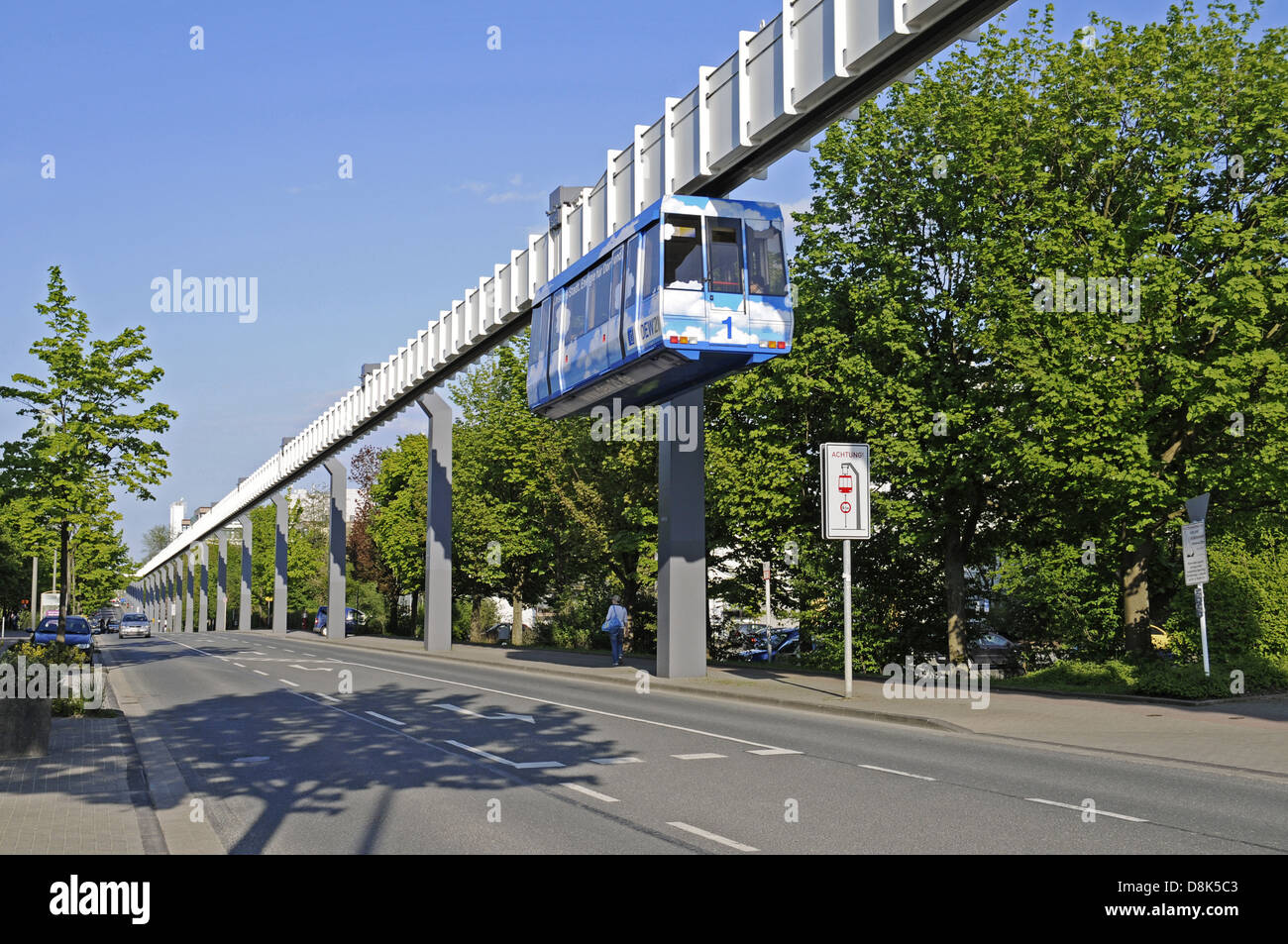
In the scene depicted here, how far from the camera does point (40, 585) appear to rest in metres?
101

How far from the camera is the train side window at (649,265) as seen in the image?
1872cm

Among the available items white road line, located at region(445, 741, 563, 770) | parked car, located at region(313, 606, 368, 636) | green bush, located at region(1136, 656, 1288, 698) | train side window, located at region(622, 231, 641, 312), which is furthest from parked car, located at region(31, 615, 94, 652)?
parked car, located at region(313, 606, 368, 636)

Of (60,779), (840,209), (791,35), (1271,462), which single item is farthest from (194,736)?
(840,209)

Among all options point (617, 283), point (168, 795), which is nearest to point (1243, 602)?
point (617, 283)

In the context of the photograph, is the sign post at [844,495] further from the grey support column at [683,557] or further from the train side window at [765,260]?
the grey support column at [683,557]

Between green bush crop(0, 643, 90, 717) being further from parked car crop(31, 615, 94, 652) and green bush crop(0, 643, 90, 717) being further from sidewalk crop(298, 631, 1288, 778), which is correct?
parked car crop(31, 615, 94, 652)

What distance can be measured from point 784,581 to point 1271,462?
16.6m

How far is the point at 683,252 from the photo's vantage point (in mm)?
18562

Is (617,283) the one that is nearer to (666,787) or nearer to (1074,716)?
(1074,716)

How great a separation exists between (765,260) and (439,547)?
82.0 feet

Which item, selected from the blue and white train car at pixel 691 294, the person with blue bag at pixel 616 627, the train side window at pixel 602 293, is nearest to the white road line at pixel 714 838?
the blue and white train car at pixel 691 294

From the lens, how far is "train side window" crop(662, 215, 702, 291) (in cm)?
1852

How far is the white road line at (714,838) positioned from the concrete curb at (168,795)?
3203 millimetres
